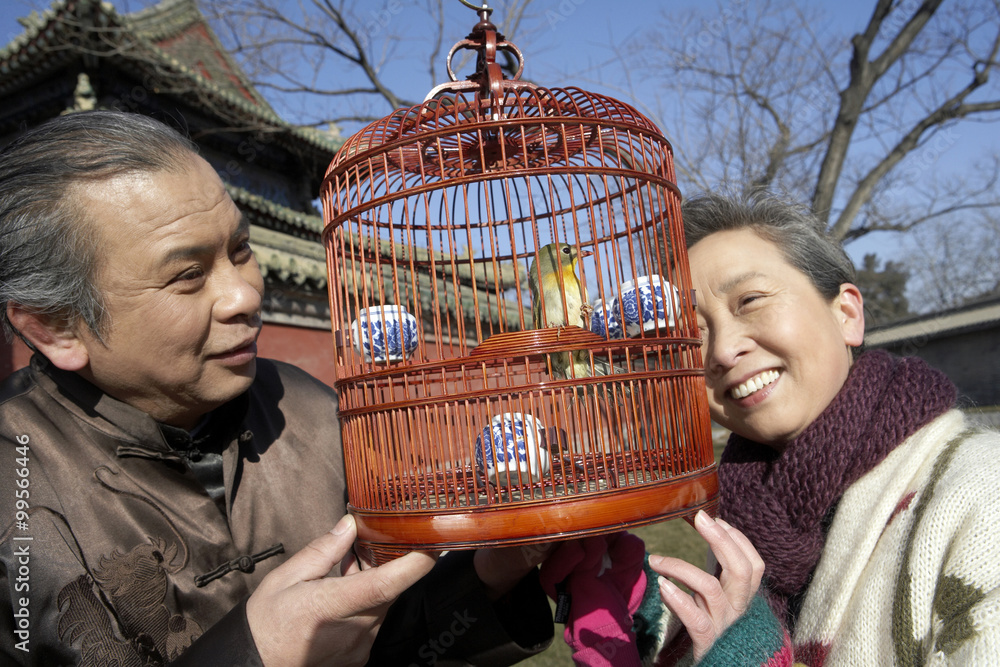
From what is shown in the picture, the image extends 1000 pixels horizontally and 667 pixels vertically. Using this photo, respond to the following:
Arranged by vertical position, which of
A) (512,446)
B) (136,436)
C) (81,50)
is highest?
(81,50)

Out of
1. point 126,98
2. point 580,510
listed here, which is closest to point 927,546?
point 580,510

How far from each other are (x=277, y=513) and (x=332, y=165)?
3.62 ft

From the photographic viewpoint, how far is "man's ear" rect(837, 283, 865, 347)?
2.05 m

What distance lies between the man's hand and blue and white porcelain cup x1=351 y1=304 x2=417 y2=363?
44 centimetres

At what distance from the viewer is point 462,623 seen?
2098 millimetres

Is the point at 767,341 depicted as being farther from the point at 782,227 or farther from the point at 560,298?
the point at 560,298

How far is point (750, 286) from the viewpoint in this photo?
76.6 inches

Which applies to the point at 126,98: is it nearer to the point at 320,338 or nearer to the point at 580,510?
the point at 320,338

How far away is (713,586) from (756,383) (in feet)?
2.19

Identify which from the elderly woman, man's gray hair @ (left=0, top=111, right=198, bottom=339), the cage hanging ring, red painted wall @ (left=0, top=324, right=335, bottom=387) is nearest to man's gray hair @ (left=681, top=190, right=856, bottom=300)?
the elderly woman

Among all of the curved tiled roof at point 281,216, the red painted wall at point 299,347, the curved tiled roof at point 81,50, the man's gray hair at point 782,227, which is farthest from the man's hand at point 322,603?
the curved tiled roof at point 281,216

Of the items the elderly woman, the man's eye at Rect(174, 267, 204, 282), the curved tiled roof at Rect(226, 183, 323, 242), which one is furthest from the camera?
the curved tiled roof at Rect(226, 183, 323, 242)

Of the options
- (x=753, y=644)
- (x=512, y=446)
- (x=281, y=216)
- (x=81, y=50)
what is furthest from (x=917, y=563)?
(x=281, y=216)

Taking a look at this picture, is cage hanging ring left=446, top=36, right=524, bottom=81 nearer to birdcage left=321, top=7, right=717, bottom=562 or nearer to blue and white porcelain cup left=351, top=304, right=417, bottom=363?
birdcage left=321, top=7, right=717, bottom=562
